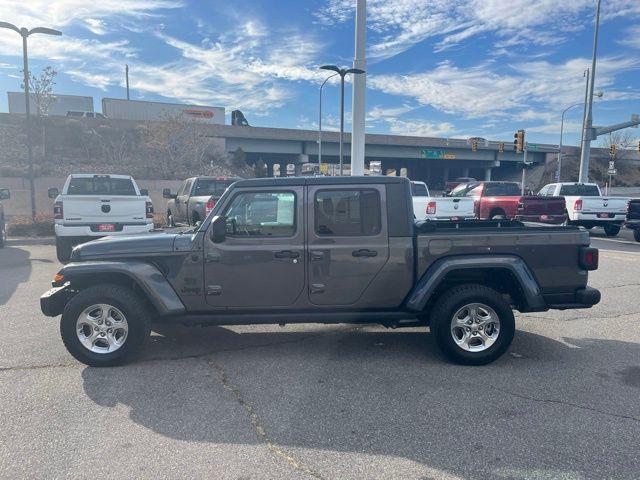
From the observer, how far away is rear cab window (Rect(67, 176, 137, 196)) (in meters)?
11.3

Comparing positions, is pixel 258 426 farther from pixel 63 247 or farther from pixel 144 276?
pixel 63 247

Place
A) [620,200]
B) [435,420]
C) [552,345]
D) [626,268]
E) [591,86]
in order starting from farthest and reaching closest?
[591,86] < [620,200] < [626,268] < [552,345] < [435,420]

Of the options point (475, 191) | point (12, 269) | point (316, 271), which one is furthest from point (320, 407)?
point (475, 191)

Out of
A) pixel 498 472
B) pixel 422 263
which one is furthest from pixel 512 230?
pixel 498 472

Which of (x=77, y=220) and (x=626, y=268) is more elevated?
(x=77, y=220)

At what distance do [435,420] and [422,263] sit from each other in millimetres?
1567

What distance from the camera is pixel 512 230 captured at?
15.9ft

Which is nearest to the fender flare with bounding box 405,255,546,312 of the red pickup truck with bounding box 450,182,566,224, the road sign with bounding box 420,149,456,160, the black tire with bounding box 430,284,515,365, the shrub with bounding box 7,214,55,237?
the black tire with bounding box 430,284,515,365

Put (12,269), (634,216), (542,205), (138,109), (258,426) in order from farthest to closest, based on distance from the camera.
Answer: (138,109) < (542,205) < (634,216) < (12,269) < (258,426)

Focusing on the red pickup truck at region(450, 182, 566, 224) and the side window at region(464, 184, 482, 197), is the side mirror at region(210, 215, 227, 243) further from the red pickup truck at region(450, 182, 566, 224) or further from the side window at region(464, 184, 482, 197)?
the side window at region(464, 184, 482, 197)

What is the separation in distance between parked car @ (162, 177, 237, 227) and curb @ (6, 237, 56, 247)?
3739 millimetres

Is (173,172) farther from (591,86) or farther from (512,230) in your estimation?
(512,230)

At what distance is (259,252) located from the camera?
4656 millimetres

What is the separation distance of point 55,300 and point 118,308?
2.32 feet
